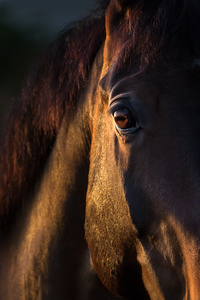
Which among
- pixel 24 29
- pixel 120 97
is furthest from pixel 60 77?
pixel 24 29

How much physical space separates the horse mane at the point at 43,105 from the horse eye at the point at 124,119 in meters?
0.51

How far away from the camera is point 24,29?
478cm

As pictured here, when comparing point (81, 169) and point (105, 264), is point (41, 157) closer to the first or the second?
point (81, 169)

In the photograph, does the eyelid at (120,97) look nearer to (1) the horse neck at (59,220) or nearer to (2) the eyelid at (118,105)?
(2) the eyelid at (118,105)

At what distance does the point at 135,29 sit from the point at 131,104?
37 centimetres

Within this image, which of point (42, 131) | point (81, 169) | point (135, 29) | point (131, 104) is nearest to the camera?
point (131, 104)

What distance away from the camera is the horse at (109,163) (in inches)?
73.4

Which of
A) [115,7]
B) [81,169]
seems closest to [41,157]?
[81,169]

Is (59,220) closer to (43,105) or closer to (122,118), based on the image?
(43,105)

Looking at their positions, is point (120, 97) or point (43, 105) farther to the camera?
point (43, 105)


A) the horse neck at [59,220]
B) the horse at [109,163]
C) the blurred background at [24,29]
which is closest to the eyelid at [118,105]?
the horse at [109,163]

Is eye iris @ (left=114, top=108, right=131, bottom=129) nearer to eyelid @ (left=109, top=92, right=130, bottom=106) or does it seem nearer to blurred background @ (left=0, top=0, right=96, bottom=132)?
eyelid @ (left=109, top=92, right=130, bottom=106)

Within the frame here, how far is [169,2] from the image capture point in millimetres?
2014

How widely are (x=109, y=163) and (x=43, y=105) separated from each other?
2.14ft
